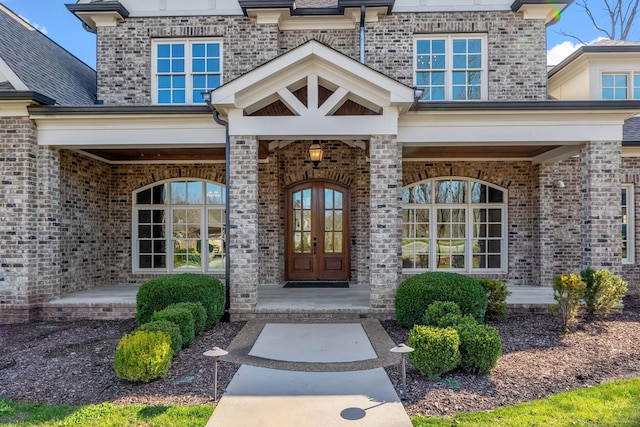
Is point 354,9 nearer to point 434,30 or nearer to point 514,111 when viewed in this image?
point 434,30

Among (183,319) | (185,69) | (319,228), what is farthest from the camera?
(319,228)

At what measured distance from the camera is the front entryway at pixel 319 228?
984cm

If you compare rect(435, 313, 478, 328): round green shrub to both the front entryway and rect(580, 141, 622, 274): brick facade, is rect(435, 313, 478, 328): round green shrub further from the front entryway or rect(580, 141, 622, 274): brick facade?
the front entryway

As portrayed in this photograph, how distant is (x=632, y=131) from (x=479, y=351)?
8.51 metres

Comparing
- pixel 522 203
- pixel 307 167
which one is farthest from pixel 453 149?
pixel 307 167

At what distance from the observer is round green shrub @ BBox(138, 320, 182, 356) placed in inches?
192

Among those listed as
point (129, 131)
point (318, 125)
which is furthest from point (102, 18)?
point (318, 125)

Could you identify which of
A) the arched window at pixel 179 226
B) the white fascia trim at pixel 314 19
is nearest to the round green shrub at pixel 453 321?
the arched window at pixel 179 226

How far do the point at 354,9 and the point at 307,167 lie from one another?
3.82 m

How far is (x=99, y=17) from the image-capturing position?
9305 mm

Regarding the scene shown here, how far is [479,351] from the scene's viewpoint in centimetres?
443

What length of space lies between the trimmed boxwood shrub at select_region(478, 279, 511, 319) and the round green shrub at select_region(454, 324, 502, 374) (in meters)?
2.36

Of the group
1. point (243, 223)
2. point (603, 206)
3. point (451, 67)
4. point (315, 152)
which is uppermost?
point (451, 67)

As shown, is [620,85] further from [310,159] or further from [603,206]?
[310,159]
